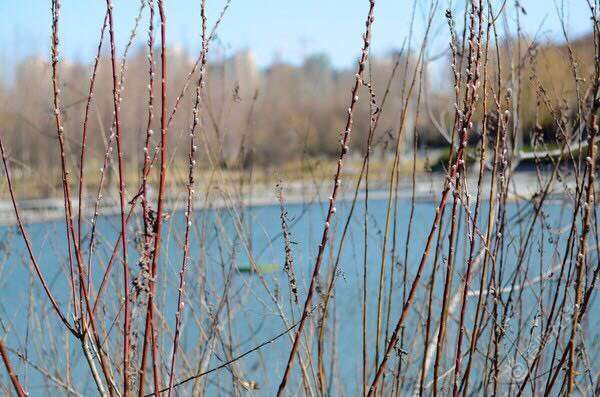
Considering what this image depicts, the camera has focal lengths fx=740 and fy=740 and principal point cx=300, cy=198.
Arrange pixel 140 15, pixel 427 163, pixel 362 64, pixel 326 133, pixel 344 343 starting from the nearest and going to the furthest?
pixel 362 64 < pixel 140 15 < pixel 427 163 < pixel 344 343 < pixel 326 133

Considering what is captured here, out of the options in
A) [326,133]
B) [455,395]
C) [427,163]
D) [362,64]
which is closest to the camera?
[362,64]

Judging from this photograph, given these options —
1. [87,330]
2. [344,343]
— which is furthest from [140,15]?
[344,343]

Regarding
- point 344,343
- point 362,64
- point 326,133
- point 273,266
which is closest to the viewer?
point 362,64

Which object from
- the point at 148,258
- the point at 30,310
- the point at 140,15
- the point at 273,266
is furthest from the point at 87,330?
the point at 30,310

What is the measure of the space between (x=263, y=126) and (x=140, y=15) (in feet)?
80.4

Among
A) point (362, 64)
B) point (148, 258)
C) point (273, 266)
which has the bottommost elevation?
point (273, 266)

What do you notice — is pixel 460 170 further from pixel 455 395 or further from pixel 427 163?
pixel 427 163

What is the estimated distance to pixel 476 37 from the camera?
4.25 feet

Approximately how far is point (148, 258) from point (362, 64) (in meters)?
0.45

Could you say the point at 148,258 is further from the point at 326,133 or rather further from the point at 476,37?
the point at 326,133

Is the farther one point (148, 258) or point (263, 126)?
point (263, 126)

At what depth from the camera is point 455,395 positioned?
3.95 ft

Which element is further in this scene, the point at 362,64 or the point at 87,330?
the point at 87,330

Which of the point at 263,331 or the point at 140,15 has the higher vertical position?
the point at 140,15
